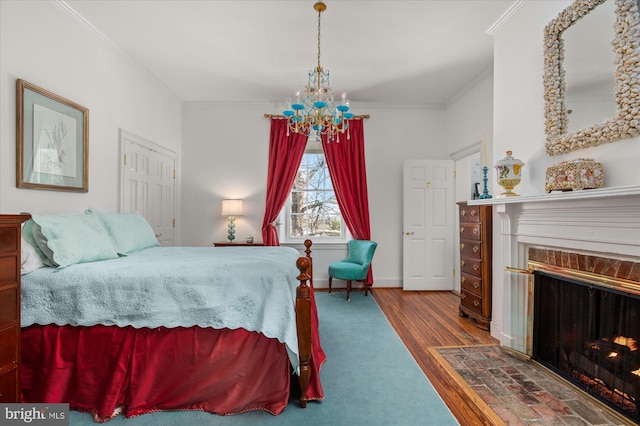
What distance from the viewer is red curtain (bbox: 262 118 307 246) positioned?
4.77 meters

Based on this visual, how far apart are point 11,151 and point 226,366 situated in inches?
85.4

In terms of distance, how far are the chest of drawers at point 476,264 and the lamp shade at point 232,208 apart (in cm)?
308

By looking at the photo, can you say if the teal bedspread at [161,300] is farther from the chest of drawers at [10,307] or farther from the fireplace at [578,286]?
the fireplace at [578,286]

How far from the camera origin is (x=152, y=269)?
6.53ft

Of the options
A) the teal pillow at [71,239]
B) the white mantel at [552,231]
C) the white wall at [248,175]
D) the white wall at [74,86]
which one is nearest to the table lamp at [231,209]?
the white wall at [248,175]

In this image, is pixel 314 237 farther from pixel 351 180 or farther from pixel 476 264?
pixel 476 264

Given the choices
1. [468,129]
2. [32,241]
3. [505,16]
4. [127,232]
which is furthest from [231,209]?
[505,16]

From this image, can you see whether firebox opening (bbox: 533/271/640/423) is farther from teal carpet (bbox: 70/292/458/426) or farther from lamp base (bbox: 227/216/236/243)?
lamp base (bbox: 227/216/236/243)

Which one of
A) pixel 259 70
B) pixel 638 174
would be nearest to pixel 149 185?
pixel 259 70

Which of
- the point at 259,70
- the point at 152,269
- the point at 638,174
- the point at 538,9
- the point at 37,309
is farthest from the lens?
the point at 259,70

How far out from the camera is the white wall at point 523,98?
2410 millimetres

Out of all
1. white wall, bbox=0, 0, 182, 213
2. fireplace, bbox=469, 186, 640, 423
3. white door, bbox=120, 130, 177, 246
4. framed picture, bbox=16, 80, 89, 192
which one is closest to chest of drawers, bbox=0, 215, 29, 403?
white wall, bbox=0, 0, 182, 213

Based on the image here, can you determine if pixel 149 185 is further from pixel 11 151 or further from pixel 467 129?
pixel 467 129

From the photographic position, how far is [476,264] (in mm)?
3420
